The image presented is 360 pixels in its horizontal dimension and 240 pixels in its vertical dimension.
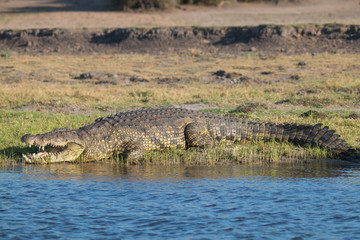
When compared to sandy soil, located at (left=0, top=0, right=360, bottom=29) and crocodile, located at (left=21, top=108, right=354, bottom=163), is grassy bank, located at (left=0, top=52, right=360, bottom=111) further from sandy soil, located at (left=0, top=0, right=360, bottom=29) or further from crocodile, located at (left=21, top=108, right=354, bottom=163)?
sandy soil, located at (left=0, top=0, right=360, bottom=29)

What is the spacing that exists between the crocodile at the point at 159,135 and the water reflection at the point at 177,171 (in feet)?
0.75

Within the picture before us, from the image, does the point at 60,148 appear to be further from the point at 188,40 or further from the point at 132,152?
the point at 188,40

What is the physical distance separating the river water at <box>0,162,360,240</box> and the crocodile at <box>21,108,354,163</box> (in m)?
0.30

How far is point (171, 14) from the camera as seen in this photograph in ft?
144

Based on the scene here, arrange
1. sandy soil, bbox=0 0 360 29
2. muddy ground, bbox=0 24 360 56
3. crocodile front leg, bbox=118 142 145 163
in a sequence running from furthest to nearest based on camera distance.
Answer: sandy soil, bbox=0 0 360 29, muddy ground, bbox=0 24 360 56, crocodile front leg, bbox=118 142 145 163

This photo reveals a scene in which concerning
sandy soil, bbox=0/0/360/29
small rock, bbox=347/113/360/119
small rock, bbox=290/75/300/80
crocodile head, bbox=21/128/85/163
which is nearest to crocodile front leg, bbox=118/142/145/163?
crocodile head, bbox=21/128/85/163

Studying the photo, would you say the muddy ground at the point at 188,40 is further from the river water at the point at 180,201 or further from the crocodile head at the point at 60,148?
the crocodile head at the point at 60,148

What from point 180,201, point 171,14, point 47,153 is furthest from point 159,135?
point 171,14

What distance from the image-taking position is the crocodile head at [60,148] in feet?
26.6

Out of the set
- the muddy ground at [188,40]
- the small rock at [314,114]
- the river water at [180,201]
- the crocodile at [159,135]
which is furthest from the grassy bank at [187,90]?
the muddy ground at [188,40]

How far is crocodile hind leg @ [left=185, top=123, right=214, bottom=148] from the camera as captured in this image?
8977mm

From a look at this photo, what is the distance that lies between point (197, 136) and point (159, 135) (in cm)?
68

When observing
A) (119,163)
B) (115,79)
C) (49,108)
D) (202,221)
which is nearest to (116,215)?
(202,221)

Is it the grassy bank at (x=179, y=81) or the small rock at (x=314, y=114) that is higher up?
the grassy bank at (x=179, y=81)
